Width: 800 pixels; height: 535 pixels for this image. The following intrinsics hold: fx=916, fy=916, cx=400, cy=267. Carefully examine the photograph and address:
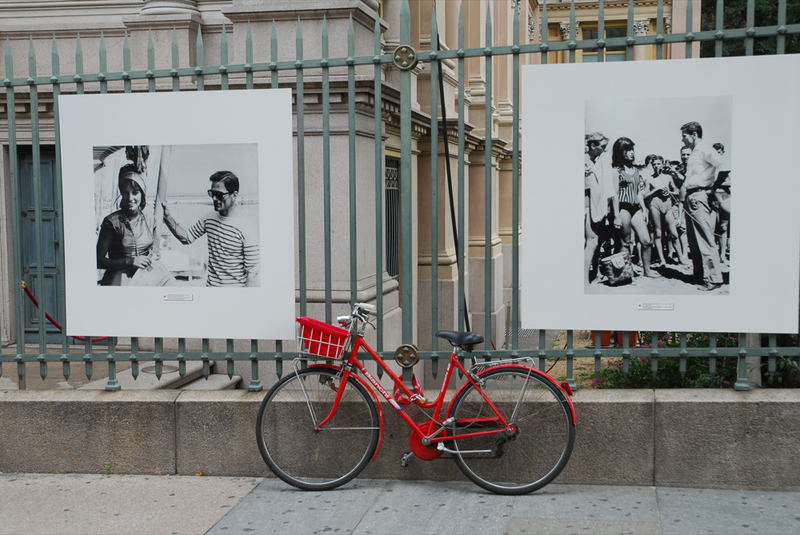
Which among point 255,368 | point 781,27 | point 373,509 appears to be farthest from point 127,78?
point 781,27

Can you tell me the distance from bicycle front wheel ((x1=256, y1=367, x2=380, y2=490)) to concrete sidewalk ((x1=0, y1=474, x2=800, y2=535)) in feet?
0.48

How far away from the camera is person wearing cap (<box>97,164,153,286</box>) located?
617 centimetres

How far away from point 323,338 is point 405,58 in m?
1.85

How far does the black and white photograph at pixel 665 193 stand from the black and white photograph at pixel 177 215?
1850 mm

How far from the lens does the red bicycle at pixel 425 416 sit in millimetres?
5594

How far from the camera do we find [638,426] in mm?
5711

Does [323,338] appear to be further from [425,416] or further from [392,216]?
[392,216]

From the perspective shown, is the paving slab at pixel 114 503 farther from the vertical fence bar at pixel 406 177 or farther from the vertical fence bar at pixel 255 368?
the vertical fence bar at pixel 406 177

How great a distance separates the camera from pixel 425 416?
5926 millimetres

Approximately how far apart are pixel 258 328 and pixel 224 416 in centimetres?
63

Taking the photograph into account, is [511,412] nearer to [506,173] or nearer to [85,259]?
[85,259]

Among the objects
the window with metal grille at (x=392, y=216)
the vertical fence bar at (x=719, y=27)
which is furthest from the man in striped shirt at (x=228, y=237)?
the window with metal grille at (x=392, y=216)

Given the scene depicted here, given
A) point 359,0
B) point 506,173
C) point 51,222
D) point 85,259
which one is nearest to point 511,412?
point 85,259
